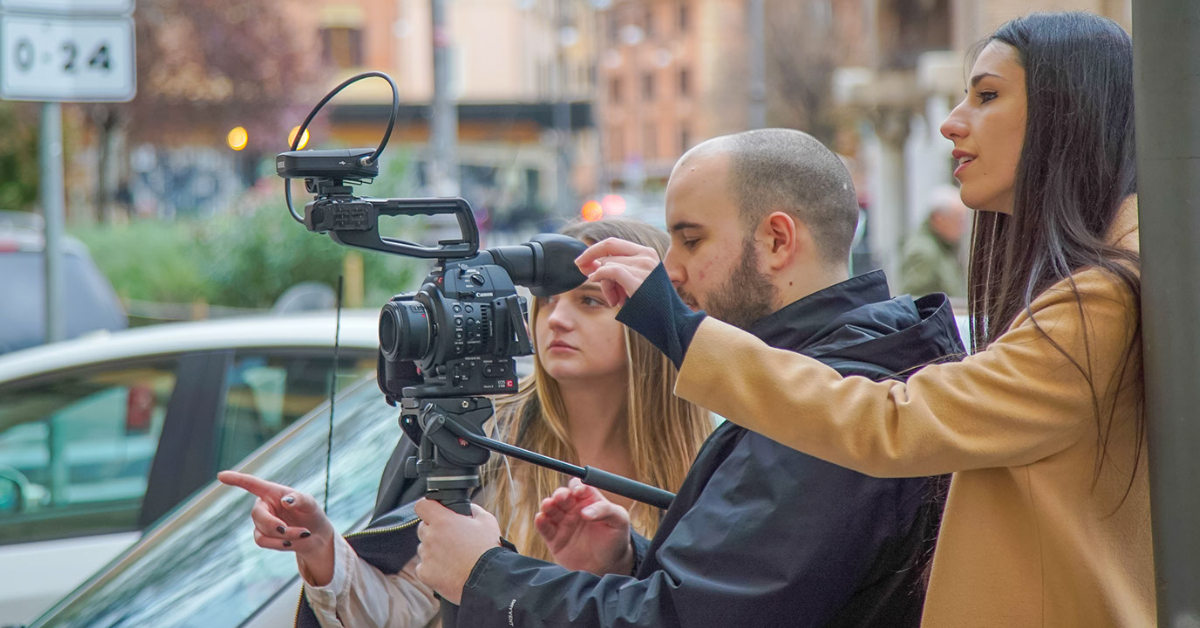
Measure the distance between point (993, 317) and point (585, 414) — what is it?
1.33 meters

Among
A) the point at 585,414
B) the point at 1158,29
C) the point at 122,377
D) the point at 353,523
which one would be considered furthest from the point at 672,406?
the point at 122,377

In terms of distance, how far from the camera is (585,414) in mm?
3205

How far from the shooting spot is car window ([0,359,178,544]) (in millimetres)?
4660

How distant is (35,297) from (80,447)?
11.6ft

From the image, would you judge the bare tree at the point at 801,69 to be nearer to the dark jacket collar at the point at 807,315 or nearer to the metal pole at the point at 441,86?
the metal pole at the point at 441,86

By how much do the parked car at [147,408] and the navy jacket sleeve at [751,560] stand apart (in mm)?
2228

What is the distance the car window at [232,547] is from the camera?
9.55ft

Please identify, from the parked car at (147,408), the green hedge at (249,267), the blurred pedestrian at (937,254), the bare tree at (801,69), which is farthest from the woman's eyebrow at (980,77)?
the bare tree at (801,69)

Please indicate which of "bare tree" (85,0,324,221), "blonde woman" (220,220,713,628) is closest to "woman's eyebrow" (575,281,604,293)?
"blonde woman" (220,220,713,628)

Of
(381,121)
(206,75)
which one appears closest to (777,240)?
(206,75)

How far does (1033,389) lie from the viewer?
1.77 metres

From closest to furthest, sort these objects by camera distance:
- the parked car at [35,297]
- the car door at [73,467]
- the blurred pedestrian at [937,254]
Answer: the car door at [73,467], the parked car at [35,297], the blurred pedestrian at [937,254]

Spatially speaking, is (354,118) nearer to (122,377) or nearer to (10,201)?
(10,201)

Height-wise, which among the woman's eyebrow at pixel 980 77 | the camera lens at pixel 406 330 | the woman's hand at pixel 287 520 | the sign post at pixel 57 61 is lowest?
the woman's hand at pixel 287 520
